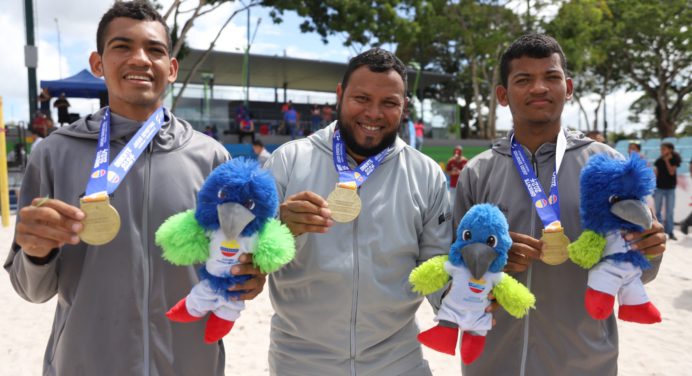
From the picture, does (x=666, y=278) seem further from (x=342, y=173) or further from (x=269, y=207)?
(x=269, y=207)

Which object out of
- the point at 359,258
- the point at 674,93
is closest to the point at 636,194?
the point at 359,258

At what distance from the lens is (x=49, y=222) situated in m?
1.74

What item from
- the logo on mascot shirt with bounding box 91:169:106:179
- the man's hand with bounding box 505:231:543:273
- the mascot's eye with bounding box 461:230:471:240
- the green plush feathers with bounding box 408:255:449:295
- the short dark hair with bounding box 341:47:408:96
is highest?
the short dark hair with bounding box 341:47:408:96

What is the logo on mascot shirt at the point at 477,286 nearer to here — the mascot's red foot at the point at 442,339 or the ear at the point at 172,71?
the mascot's red foot at the point at 442,339

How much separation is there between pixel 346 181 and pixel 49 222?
4.00 ft

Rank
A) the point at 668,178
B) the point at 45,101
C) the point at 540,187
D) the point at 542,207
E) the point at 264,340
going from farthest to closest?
the point at 45,101
the point at 668,178
the point at 264,340
the point at 540,187
the point at 542,207

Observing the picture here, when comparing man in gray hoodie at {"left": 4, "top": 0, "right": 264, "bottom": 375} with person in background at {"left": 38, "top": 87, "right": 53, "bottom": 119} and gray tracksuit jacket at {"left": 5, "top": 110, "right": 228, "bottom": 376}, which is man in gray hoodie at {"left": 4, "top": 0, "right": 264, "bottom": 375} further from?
person in background at {"left": 38, "top": 87, "right": 53, "bottom": 119}

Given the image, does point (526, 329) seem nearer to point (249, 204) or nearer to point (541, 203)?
point (541, 203)

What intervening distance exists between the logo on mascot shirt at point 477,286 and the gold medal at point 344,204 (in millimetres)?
573

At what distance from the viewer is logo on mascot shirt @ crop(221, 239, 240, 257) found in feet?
5.98

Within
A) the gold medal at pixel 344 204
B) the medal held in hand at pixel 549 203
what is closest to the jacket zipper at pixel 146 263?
the gold medal at pixel 344 204

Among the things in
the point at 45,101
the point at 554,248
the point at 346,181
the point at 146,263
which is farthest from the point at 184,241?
the point at 45,101

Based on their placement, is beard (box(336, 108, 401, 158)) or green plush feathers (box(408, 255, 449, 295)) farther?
beard (box(336, 108, 401, 158))

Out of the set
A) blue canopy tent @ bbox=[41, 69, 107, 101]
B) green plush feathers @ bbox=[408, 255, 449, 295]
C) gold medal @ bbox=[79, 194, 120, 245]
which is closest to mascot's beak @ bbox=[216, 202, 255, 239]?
gold medal @ bbox=[79, 194, 120, 245]
